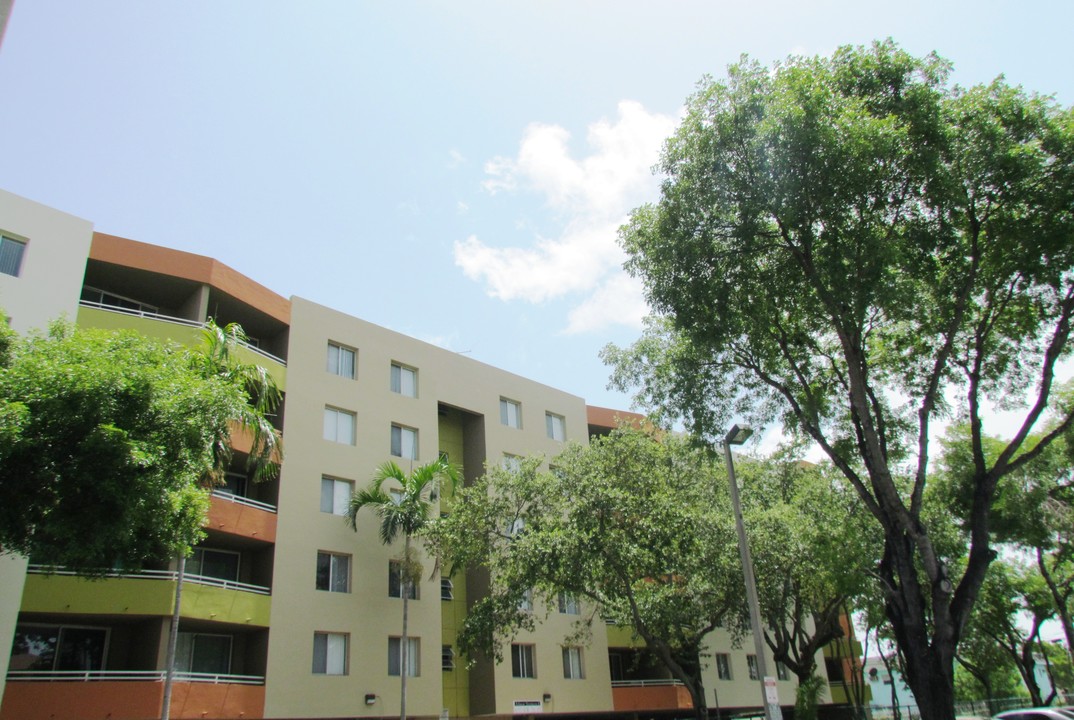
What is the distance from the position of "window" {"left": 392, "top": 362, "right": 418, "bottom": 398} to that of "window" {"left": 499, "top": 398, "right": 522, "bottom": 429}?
16.4 ft

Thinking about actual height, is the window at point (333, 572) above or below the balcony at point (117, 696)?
above

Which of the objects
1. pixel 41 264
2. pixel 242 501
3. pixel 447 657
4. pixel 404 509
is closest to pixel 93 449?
pixel 242 501

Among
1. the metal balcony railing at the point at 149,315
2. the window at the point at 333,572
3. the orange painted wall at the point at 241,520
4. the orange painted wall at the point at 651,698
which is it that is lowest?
the orange painted wall at the point at 651,698

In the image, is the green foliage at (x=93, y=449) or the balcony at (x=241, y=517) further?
the balcony at (x=241, y=517)

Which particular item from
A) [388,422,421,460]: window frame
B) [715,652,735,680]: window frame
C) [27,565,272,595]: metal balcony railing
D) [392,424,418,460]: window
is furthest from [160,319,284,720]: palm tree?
[715,652,735,680]: window frame

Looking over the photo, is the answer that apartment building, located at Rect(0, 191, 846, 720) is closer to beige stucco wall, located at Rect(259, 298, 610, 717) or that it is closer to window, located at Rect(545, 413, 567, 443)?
beige stucco wall, located at Rect(259, 298, 610, 717)

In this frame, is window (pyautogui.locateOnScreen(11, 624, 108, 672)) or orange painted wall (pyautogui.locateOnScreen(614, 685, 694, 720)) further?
orange painted wall (pyautogui.locateOnScreen(614, 685, 694, 720))

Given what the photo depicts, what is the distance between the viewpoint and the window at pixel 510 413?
36.8 m

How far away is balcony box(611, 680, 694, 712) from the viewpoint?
115ft

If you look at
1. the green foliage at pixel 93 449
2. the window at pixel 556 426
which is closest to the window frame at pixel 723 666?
the window at pixel 556 426

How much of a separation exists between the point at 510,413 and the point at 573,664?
38.1ft

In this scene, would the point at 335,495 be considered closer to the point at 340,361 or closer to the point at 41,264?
the point at 340,361

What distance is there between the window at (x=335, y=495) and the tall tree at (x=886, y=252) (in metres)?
14.6

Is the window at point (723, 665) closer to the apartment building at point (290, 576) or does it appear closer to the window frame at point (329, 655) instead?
the apartment building at point (290, 576)
